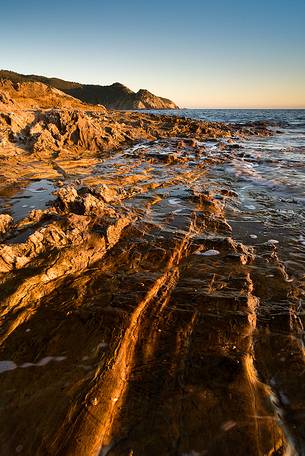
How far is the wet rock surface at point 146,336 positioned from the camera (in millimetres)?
2244

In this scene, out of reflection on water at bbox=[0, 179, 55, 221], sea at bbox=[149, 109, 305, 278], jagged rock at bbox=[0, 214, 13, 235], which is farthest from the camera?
reflection on water at bbox=[0, 179, 55, 221]

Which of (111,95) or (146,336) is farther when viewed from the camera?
(111,95)

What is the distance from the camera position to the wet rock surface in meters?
2.24

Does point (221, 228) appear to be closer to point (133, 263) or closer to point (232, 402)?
point (133, 263)

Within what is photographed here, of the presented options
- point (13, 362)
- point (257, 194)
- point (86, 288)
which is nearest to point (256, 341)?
point (86, 288)

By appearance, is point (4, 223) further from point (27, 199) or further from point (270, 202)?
point (270, 202)

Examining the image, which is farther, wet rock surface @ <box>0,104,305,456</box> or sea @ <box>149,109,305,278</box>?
sea @ <box>149,109,305,278</box>

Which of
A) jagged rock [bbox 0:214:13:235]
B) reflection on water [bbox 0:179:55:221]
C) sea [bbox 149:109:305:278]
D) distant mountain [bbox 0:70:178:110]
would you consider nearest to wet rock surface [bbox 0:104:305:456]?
jagged rock [bbox 0:214:13:235]

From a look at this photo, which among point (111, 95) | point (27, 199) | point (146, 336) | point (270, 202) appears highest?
point (146, 336)

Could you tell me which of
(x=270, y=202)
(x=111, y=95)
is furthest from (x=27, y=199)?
(x=111, y=95)

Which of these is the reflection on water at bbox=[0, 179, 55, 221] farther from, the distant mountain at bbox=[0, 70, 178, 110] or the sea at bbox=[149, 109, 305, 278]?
the distant mountain at bbox=[0, 70, 178, 110]

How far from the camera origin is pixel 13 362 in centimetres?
283

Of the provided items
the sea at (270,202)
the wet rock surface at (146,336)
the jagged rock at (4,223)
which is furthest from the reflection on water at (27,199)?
the sea at (270,202)

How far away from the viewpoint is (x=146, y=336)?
3143 millimetres
